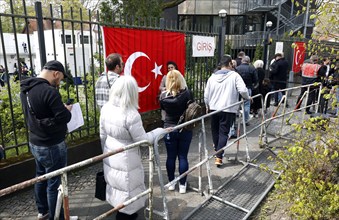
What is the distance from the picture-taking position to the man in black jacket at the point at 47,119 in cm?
249

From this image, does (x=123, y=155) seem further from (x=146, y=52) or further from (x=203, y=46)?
(x=203, y=46)

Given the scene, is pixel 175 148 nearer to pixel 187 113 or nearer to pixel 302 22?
pixel 187 113

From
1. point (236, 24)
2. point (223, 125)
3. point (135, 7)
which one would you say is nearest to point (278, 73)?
point (223, 125)

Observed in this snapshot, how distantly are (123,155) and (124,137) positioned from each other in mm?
179

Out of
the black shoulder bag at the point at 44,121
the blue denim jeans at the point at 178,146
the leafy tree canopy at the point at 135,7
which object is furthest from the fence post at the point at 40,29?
the leafy tree canopy at the point at 135,7

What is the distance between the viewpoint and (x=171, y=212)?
10.8 ft

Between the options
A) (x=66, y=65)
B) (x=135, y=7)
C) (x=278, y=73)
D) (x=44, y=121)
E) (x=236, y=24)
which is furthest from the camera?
(x=236, y=24)

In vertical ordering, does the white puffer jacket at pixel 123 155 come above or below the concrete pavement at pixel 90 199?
above

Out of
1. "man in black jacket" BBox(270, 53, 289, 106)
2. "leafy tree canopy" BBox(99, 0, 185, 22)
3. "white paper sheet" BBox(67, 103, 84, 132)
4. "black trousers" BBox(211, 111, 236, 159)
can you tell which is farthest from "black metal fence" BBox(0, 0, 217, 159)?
"leafy tree canopy" BBox(99, 0, 185, 22)

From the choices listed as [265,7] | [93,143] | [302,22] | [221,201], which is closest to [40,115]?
[93,143]

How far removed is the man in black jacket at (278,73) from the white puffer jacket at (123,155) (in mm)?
7405

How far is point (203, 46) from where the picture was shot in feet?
22.2

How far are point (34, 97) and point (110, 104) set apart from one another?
0.70 metres

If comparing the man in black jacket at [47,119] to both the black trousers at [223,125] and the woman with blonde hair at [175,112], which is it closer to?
the woman with blonde hair at [175,112]
